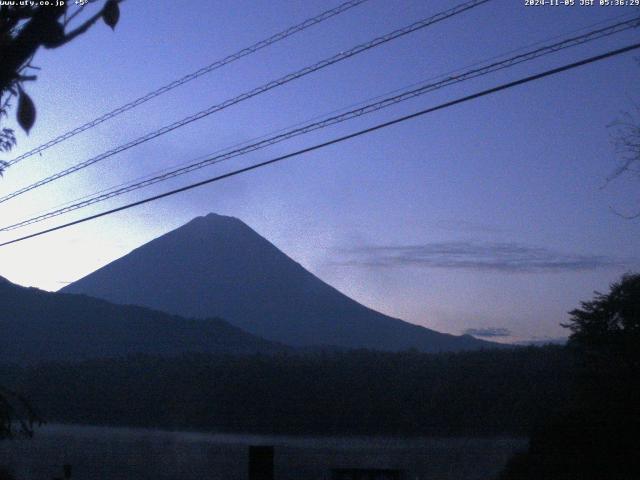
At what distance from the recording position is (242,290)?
130 metres

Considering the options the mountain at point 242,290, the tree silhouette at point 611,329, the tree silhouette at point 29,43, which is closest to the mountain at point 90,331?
the mountain at point 242,290

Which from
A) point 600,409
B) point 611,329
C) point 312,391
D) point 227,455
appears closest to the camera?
point 600,409

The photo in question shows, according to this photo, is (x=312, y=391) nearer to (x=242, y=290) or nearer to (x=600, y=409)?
(x=600, y=409)

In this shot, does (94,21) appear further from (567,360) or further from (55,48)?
(567,360)

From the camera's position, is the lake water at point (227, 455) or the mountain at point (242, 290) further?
the mountain at point (242, 290)

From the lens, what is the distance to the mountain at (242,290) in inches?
4552

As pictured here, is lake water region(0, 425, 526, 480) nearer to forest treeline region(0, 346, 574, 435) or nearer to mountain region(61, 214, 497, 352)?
forest treeline region(0, 346, 574, 435)

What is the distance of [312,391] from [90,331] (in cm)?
3629

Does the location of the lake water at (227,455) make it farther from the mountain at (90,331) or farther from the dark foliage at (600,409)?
the mountain at (90,331)

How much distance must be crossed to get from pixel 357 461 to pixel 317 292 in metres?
106

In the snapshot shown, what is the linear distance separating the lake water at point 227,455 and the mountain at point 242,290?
222 ft

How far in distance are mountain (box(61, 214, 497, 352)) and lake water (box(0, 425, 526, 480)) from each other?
67.5 meters

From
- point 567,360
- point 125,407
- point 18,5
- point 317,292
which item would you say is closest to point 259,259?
point 317,292

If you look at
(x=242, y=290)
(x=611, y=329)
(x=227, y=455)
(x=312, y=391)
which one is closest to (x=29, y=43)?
(x=611, y=329)
